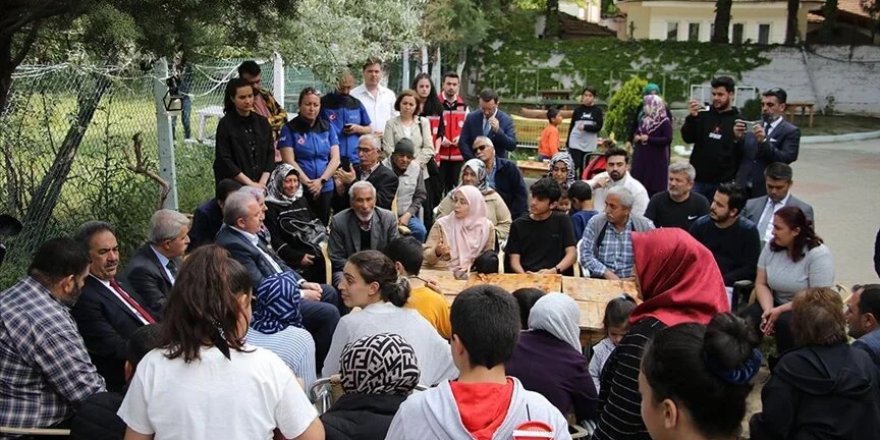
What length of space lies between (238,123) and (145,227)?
1658 mm

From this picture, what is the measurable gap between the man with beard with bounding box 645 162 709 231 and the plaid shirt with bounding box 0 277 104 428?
503 centimetres

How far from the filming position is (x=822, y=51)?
30.0 m

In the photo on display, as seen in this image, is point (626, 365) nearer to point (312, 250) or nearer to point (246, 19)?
point (246, 19)

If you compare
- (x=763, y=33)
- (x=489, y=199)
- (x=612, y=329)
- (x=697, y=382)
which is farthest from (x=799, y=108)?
(x=697, y=382)

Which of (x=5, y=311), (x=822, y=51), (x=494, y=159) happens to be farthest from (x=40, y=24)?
(x=822, y=51)

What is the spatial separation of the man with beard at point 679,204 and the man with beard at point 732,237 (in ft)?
1.92

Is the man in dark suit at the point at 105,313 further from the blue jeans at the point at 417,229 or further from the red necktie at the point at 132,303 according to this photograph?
the blue jeans at the point at 417,229

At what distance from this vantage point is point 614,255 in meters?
7.01

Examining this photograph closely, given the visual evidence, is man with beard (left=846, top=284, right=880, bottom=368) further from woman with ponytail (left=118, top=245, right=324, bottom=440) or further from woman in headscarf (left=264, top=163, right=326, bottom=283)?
woman in headscarf (left=264, top=163, right=326, bottom=283)

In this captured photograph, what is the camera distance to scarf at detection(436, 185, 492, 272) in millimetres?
7188

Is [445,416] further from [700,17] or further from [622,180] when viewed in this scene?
[700,17]

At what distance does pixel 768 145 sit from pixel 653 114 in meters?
1.63

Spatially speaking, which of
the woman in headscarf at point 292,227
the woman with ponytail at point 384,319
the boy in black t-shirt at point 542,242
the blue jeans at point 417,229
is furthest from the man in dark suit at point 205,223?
the woman with ponytail at point 384,319

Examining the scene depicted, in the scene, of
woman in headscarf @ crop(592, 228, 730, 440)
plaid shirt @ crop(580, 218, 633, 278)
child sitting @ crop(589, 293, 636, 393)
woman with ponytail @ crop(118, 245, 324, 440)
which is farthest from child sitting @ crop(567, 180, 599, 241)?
woman with ponytail @ crop(118, 245, 324, 440)
